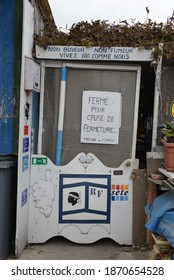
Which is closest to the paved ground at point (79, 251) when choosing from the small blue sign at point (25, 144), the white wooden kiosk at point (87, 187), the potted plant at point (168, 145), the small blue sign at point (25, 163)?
the white wooden kiosk at point (87, 187)

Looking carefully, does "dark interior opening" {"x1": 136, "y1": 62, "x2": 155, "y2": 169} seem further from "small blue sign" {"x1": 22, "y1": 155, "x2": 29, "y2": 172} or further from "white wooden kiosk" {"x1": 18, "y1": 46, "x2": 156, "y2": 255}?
"small blue sign" {"x1": 22, "y1": 155, "x2": 29, "y2": 172}

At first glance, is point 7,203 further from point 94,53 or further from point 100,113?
point 94,53

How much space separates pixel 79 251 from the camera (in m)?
4.67

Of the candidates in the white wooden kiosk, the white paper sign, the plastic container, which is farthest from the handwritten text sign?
the plastic container

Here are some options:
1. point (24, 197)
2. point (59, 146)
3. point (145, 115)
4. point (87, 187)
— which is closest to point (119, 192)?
point (87, 187)

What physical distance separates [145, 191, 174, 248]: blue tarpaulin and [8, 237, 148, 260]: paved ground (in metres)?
0.75

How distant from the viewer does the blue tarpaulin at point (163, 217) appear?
3.53 m

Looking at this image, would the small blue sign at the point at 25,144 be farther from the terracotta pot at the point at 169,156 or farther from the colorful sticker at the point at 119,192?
the terracotta pot at the point at 169,156

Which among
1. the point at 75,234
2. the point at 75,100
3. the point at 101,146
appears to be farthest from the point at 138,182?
the point at 75,100

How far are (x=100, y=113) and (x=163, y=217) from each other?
1.78 m

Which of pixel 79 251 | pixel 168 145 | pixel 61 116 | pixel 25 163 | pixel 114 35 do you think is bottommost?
pixel 79 251

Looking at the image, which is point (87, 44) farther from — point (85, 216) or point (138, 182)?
point (85, 216)

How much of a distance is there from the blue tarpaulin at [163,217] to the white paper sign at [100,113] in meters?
1.26

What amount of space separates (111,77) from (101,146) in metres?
1.00
